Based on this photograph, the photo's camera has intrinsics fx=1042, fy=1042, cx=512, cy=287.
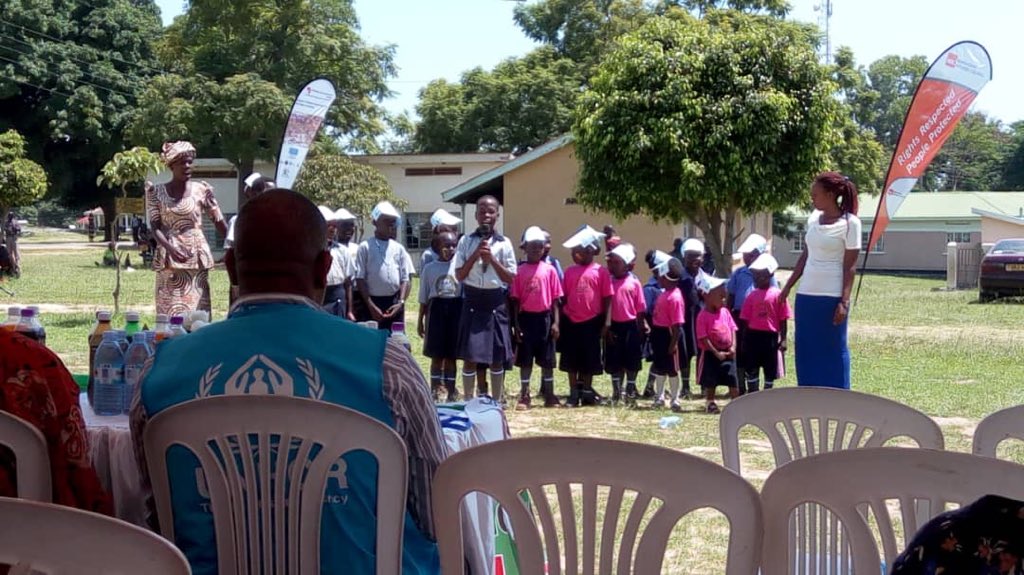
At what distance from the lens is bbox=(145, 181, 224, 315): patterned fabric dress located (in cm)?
690

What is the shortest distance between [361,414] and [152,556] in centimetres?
78

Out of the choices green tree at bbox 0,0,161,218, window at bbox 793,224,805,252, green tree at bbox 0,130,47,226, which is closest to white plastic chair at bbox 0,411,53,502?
green tree at bbox 0,130,47,226

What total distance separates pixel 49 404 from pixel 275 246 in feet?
2.07

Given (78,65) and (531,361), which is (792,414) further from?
(78,65)

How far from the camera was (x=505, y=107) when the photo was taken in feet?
135

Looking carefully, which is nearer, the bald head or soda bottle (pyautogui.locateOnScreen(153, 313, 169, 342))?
the bald head

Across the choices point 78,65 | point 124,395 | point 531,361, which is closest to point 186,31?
point 78,65

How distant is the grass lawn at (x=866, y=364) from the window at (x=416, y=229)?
→ 7.92 meters

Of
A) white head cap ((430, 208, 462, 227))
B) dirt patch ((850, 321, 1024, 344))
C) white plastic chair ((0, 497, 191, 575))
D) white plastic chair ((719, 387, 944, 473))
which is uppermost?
white head cap ((430, 208, 462, 227))

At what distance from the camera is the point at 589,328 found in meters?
9.60

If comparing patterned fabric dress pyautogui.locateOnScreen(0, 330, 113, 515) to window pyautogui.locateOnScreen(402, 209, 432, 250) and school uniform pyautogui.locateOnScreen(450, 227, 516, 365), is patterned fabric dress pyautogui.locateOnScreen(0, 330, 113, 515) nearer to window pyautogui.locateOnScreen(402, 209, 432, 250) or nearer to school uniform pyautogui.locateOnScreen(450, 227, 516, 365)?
school uniform pyautogui.locateOnScreen(450, 227, 516, 365)

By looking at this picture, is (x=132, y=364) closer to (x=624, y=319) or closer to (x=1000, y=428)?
(x=1000, y=428)

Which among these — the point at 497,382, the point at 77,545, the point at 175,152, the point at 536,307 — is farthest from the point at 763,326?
the point at 77,545

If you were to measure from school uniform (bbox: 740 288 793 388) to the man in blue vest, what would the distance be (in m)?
7.09
